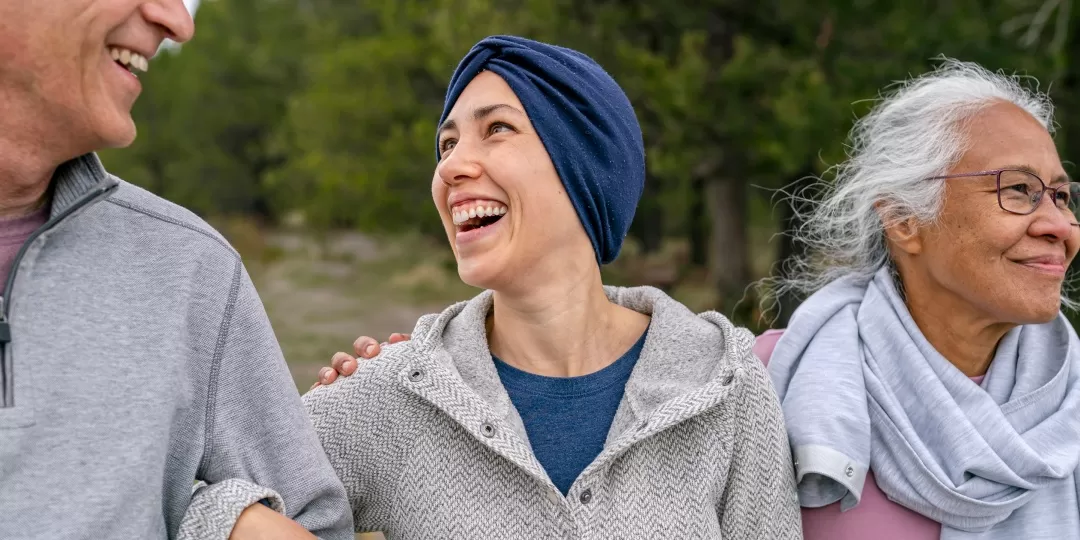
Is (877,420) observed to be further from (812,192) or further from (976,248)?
(812,192)

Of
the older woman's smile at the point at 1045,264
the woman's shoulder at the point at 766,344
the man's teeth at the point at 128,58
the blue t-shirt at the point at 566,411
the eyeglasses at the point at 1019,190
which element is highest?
the man's teeth at the point at 128,58

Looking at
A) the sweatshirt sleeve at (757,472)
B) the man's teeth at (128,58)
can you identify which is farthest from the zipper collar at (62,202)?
the sweatshirt sleeve at (757,472)

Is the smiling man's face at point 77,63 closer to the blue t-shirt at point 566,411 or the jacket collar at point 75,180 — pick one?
the jacket collar at point 75,180

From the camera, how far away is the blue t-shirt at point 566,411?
2043 millimetres

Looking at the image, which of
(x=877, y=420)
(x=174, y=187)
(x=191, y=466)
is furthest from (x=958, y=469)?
(x=174, y=187)

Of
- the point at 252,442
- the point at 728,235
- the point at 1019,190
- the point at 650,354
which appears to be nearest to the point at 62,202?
the point at 252,442

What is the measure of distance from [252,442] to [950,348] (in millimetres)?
1580

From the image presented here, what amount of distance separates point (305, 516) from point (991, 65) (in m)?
7.13

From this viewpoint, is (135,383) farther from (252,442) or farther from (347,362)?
(347,362)

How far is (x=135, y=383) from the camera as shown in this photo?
60.7 inches

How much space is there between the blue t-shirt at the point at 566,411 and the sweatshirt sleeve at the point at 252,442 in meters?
0.43

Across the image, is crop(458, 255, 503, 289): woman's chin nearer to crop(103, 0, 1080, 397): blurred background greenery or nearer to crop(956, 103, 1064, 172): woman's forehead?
crop(956, 103, 1064, 172): woman's forehead

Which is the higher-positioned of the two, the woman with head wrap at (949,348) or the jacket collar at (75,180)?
the jacket collar at (75,180)

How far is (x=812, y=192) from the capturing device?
3283 millimetres
